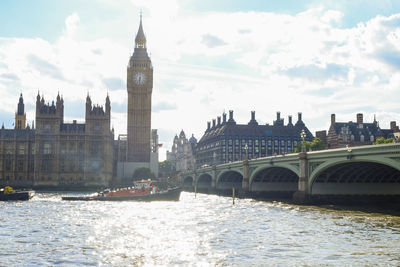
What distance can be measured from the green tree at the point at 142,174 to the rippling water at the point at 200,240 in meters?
104

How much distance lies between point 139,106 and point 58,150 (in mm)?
34451

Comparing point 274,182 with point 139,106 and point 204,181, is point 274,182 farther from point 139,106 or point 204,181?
point 139,106

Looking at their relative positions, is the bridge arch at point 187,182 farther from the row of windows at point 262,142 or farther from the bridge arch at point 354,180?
the bridge arch at point 354,180

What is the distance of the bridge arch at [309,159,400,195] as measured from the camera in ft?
196

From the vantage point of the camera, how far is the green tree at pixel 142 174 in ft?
495

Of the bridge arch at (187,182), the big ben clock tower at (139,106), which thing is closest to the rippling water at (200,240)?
the bridge arch at (187,182)

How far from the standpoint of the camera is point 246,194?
82.8 meters

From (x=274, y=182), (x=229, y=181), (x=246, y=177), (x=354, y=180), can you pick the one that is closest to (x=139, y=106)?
(x=229, y=181)

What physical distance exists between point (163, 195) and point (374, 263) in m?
54.6

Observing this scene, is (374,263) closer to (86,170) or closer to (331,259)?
(331,259)

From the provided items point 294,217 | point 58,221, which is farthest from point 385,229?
point 58,221

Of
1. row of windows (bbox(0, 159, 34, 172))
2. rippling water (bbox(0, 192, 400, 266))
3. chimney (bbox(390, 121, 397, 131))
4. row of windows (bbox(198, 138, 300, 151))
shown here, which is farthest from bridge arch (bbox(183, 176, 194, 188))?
rippling water (bbox(0, 192, 400, 266))

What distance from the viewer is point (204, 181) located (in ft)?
433

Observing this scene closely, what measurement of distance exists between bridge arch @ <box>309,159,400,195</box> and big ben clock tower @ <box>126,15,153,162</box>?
10469 centimetres
